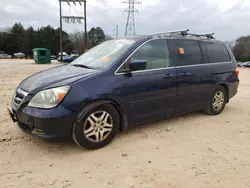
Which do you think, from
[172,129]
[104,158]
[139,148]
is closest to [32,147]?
[104,158]

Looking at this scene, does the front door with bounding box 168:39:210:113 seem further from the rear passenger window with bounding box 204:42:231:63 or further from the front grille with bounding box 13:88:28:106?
the front grille with bounding box 13:88:28:106

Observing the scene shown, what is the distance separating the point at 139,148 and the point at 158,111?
0.81 meters

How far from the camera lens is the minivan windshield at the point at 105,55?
3.52 metres

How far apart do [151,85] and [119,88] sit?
61 centimetres

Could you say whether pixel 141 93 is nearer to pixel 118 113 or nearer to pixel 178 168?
pixel 118 113

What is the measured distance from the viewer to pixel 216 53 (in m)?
4.95

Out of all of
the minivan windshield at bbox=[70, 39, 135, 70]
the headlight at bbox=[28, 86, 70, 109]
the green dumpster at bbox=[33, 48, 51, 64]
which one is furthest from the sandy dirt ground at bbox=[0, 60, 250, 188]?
the green dumpster at bbox=[33, 48, 51, 64]

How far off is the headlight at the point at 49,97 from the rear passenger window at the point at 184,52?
207 cm

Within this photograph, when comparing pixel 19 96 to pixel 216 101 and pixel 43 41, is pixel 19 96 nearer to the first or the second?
pixel 216 101

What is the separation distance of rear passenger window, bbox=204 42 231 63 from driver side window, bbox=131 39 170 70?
50.3 inches

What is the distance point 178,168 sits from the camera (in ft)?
9.29

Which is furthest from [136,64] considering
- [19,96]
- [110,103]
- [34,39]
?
[34,39]

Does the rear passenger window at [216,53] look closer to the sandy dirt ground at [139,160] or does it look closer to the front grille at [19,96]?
the sandy dirt ground at [139,160]

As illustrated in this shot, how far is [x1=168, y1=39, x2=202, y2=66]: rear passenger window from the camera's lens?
409cm
